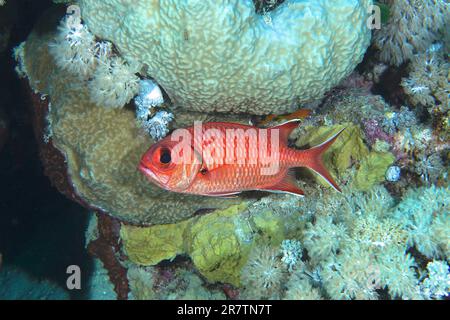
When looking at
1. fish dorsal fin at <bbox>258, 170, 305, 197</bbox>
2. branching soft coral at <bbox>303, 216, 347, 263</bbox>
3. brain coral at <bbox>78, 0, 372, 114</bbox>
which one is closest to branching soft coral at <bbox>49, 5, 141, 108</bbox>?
brain coral at <bbox>78, 0, 372, 114</bbox>

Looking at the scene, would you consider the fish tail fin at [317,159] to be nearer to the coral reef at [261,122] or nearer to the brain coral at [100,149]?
the coral reef at [261,122]

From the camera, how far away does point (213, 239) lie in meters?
3.91

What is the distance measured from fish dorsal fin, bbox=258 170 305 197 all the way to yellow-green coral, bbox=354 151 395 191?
84 centimetres

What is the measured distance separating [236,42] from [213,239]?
228 centimetres

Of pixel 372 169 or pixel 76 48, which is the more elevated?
pixel 76 48

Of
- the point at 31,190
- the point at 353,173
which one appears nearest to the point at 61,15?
the point at 353,173

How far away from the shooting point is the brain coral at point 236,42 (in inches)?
109

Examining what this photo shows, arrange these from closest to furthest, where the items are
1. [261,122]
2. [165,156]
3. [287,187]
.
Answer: [165,156] < [287,187] < [261,122]

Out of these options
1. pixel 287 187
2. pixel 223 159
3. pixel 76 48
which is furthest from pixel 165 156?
pixel 76 48

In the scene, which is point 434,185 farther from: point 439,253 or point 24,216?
point 24,216

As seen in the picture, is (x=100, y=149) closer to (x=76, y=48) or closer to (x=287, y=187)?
(x=76, y=48)

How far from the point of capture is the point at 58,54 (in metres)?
3.44

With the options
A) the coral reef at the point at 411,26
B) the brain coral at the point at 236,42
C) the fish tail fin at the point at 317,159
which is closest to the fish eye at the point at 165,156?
the brain coral at the point at 236,42
